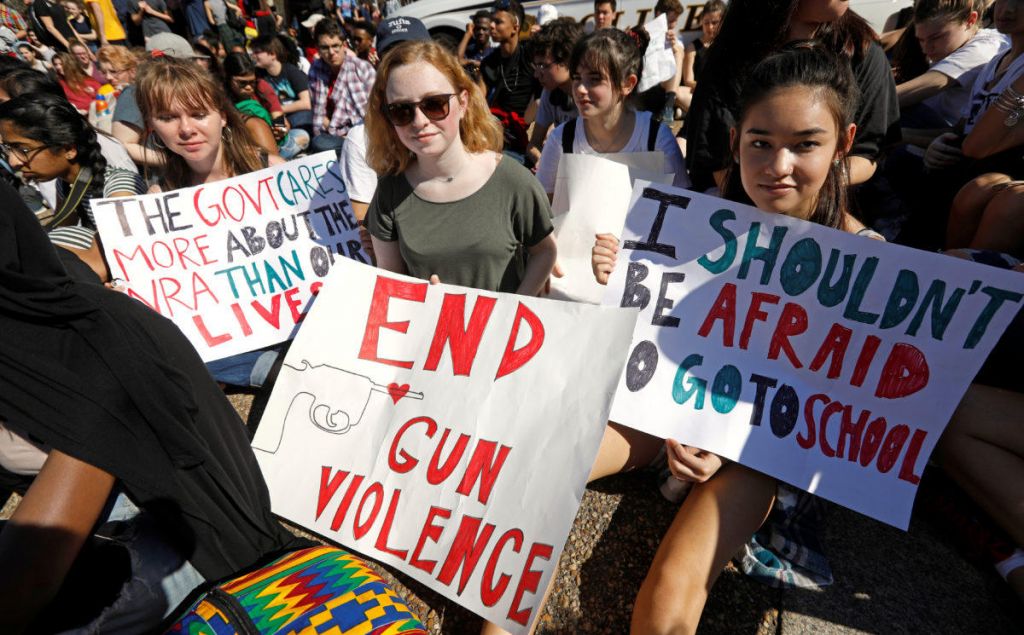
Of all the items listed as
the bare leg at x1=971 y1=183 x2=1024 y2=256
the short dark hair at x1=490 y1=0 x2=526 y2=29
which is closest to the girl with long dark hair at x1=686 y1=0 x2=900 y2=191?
the bare leg at x1=971 y1=183 x2=1024 y2=256

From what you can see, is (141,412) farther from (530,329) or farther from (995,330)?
(995,330)

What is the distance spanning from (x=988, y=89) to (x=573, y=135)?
208cm

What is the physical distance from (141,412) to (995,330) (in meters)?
2.20

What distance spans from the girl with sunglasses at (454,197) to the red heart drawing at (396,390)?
54cm

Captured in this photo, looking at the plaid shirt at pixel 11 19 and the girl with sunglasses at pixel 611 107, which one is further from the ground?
the plaid shirt at pixel 11 19

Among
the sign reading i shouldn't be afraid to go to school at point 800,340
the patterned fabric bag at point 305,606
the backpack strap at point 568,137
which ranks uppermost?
the backpack strap at point 568,137

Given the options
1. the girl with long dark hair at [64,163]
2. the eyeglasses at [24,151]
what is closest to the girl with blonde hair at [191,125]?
the girl with long dark hair at [64,163]

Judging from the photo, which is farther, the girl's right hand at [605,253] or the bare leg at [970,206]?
the bare leg at [970,206]

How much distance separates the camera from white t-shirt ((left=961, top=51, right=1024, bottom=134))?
2287 millimetres

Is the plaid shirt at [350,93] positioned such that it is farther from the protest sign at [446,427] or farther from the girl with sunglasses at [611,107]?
the protest sign at [446,427]

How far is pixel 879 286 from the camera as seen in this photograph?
4.83 ft

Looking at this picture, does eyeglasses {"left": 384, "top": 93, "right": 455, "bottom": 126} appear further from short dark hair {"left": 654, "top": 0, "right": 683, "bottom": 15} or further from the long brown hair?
the long brown hair

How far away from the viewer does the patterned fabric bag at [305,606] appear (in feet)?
3.88

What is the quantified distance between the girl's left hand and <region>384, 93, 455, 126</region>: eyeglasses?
1.40m
